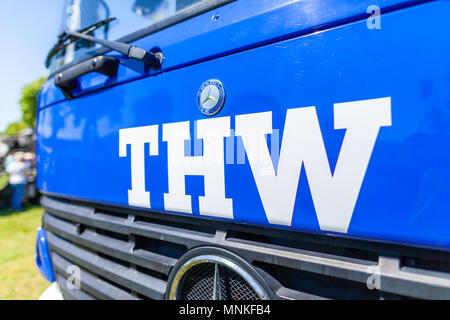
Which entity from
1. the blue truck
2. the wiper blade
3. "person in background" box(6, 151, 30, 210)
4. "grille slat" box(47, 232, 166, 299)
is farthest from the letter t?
"person in background" box(6, 151, 30, 210)

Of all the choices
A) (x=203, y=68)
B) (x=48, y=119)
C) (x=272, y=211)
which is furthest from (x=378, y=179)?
(x=48, y=119)

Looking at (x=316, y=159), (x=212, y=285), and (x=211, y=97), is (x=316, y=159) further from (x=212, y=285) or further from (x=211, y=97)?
(x=212, y=285)

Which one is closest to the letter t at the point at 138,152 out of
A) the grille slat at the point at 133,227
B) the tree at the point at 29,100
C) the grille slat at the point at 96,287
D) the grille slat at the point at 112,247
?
the grille slat at the point at 133,227

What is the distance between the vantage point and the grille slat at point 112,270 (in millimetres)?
1364

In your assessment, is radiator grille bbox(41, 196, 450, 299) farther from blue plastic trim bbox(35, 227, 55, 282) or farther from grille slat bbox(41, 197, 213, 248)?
blue plastic trim bbox(35, 227, 55, 282)

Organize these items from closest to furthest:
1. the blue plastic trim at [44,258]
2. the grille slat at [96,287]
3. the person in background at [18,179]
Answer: the grille slat at [96,287] → the blue plastic trim at [44,258] → the person in background at [18,179]

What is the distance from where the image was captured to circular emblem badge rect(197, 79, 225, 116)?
1.09 m

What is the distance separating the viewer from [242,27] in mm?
1064

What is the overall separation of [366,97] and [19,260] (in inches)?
167

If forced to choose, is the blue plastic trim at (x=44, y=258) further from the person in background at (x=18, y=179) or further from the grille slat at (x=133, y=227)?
the person in background at (x=18, y=179)

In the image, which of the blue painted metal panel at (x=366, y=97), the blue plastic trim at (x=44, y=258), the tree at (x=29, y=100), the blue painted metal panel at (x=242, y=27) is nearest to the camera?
the blue painted metal panel at (x=366, y=97)

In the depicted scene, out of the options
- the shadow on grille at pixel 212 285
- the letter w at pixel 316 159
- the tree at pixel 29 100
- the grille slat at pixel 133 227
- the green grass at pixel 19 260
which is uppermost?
the tree at pixel 29 100

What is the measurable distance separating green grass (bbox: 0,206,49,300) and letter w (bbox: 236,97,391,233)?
280 cm

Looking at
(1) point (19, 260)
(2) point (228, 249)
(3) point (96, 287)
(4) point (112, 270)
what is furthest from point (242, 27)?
(1) point (19, 260)
